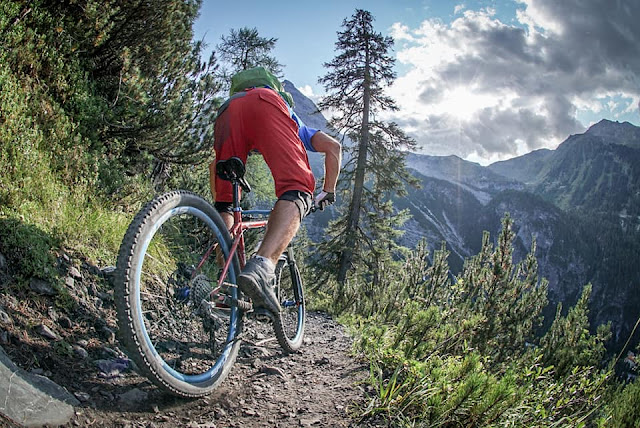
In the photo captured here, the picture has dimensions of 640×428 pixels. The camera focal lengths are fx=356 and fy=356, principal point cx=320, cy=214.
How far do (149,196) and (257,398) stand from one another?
11.4 feet

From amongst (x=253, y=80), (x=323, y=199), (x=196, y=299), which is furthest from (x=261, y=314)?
(x=253, y=80)

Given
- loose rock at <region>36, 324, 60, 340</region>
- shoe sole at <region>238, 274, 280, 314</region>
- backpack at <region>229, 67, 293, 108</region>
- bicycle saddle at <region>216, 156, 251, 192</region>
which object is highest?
backpack at <region>229, 67, 293, 108</region>

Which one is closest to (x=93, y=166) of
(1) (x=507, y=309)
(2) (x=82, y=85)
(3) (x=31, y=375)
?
(2) (x=82, y=85)

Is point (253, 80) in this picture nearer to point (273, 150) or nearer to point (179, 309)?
point (273, 150)

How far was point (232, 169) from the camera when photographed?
2.22m

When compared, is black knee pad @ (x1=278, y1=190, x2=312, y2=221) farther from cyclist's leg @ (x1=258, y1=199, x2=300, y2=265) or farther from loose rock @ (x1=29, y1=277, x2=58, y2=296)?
loose rock @ (x1=29, y1=277, x2=58, y2=296)

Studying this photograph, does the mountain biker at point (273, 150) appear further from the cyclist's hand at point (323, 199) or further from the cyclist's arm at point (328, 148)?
the cyclist's hand at point (323, 199)

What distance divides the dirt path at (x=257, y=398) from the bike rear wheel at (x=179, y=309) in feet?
0.38

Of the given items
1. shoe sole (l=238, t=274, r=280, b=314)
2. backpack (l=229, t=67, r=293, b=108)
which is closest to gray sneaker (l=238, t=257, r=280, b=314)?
shoe sole (l=238, t=274, r=280, b=314)

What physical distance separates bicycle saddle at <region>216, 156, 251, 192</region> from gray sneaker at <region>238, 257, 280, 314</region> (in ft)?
1.75

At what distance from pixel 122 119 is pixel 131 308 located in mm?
3949

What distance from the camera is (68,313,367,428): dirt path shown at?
165cm

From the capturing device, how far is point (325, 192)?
9.86 ft

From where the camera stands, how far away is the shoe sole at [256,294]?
1.94 metres
